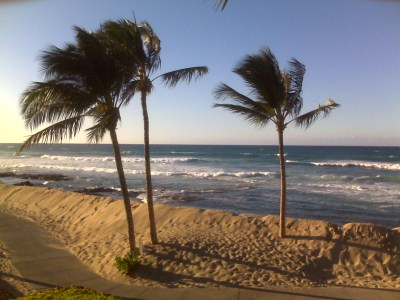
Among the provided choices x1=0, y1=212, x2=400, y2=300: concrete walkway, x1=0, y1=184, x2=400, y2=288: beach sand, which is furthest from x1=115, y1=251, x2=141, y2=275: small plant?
x1=0, y1=212, x2=400, y2=300: concrete walkway

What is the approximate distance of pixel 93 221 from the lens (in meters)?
14.0

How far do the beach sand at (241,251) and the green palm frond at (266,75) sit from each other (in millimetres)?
3820

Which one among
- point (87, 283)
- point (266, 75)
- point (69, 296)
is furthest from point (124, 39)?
point (69, 296)

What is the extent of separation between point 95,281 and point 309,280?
4642 mm

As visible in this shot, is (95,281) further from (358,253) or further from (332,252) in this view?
(358,253)

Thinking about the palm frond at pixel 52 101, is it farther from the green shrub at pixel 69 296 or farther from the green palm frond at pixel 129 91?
the green shrub at pixel 69 296

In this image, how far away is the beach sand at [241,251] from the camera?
304 inches

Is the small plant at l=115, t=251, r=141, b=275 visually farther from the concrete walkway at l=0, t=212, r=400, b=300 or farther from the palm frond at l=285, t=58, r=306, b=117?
the palm frond at l=285, t=58, r=306, b=117

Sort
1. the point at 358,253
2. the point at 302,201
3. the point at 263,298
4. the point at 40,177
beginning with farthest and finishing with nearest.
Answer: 1. the point at 40,177
2. the point at 302,201
3. the point at 358,253
4. the point at 263,298

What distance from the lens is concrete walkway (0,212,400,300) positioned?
638cm

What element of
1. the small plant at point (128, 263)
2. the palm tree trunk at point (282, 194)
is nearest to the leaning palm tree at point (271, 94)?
the palm tree trunk at point (282, 194)

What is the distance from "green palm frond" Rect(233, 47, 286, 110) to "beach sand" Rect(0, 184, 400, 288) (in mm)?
3820

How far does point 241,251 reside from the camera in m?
9.01

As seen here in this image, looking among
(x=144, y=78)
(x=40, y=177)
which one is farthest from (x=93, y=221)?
(x=40, y=177)
